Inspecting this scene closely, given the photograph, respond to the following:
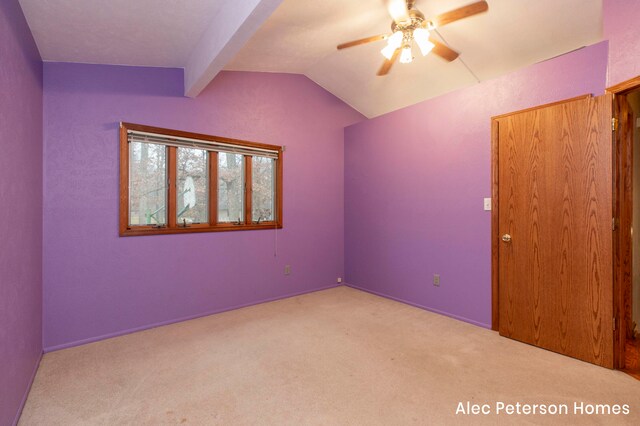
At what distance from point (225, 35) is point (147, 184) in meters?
1.71

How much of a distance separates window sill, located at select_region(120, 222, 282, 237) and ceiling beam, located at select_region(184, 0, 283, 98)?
55.7 inches

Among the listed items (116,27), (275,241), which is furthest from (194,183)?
(116,27)

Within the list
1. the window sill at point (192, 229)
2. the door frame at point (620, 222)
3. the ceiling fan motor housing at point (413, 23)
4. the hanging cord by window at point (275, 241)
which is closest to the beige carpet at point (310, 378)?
the door frame at point (620, 222)

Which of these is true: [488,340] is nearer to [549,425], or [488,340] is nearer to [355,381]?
[549,425]

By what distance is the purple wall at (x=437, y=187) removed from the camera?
2.76 metres

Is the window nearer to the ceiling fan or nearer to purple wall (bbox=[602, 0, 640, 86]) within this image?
the ceiling fan

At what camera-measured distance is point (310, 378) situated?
216 cm

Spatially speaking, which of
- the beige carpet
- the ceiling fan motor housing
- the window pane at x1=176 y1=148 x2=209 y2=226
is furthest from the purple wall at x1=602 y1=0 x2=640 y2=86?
the window pane at x1=176 y1=148 x2=209 y2=226

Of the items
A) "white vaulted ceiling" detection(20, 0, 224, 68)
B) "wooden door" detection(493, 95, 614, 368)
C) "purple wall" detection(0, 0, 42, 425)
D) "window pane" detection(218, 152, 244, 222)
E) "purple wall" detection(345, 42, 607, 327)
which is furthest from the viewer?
"window pane" detection(218, 152, 244, 222)

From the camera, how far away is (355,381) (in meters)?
2.12

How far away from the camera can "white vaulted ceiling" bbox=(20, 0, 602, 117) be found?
205cm

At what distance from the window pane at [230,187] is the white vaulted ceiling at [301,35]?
2.86ft

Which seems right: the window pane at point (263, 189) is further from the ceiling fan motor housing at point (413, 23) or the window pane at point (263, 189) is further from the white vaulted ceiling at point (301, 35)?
the ceiling fan motor housing at point (413, 23)

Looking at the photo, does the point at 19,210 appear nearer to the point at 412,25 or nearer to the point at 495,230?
the point at 412,25
